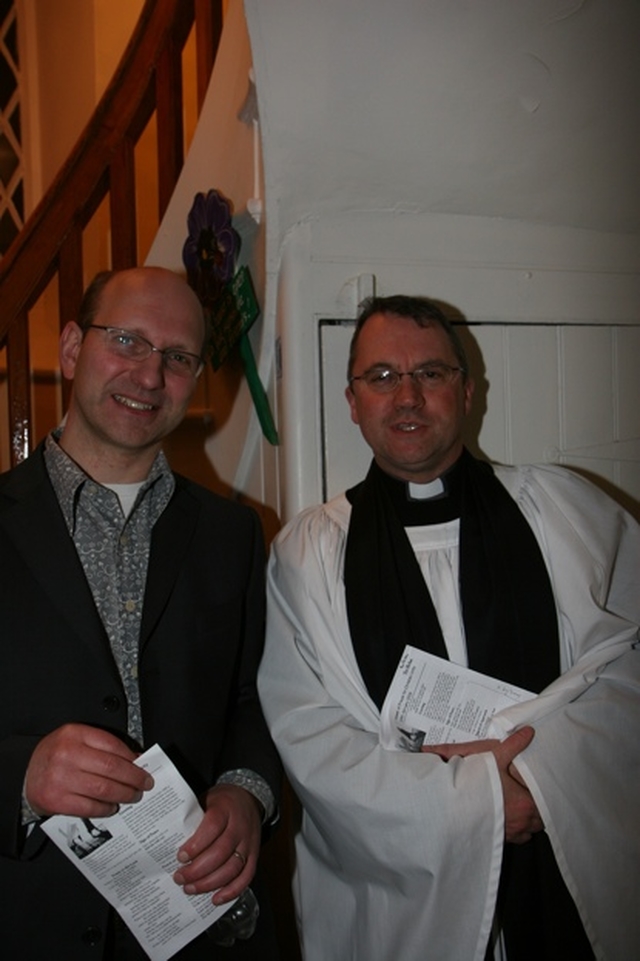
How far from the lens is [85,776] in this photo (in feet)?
3.05

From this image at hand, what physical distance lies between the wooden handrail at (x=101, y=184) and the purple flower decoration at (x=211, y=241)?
0.19 m

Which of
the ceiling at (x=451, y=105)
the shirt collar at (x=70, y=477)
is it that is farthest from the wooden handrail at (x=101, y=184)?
the shirt collar at (x=70, y=477)

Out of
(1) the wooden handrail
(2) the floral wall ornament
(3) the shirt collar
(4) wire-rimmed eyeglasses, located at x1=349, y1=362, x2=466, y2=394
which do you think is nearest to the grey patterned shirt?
(3) the shirt collar

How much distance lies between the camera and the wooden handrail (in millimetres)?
1874

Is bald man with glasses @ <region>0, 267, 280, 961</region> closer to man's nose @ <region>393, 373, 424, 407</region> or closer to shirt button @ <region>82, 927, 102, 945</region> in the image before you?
shirt button @ <region>82, 927, 102, 945</region>

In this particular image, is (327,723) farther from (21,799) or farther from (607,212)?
(607,212)

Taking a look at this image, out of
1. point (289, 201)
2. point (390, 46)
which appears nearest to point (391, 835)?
point (289, 201)

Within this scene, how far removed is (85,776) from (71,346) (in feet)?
2.53

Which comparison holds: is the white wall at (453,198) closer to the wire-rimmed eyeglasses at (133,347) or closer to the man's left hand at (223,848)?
the wire-rimmed eyeglasses at (133,347)

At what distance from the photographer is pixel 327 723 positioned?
4.01ft

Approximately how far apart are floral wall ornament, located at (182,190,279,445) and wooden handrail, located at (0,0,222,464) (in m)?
0.21

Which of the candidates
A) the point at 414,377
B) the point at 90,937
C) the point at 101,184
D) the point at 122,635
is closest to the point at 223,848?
the point at 90,937

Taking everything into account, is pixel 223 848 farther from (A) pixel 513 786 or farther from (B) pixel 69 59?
(B) pixel 69 59

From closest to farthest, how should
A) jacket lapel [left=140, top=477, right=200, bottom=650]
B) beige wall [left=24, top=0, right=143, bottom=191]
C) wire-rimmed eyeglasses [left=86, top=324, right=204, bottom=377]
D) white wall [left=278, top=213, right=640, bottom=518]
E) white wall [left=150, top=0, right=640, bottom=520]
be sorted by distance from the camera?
1. jacket lapel [left=140, top=477, right=200, bottom=650]
2. wire-rimmed eyeglasses [left=86, top=324, right=204, bottom=377]
3. white wall [left=150, top=0, right=640, bottom=520]
4. white wall [left=278, top=213, right=640, bottom=518]
5. beige wall [left=24, top=0, right=143, bottom=191]
